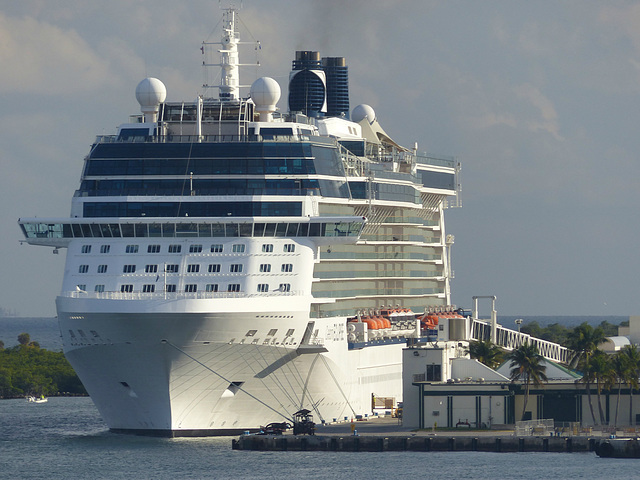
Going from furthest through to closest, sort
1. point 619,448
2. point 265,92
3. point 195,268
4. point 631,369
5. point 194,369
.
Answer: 1. point 265,92
2. point 631,369
3. point 195,268
4. point 194,369
5. point 619,448

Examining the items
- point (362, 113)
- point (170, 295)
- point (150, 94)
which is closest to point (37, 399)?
point (362, 113)

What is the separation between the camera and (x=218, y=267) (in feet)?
241

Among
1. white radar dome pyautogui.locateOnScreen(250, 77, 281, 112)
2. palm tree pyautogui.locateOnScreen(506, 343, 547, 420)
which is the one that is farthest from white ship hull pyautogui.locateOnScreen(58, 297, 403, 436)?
white radar dome pyautogui.locateOnScreen(250, 77, 281, 112)

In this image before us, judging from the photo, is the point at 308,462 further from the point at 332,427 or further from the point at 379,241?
the point at 379,241

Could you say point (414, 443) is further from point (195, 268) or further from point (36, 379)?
point (36, 379)

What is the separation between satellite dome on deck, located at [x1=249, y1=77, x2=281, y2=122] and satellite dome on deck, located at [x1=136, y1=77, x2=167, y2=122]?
473 centimetres

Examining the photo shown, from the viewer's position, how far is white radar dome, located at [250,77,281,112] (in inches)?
3221

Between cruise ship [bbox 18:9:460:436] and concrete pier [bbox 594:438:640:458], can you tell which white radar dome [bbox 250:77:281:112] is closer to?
cruise ship [bbox 18:9:460:436]

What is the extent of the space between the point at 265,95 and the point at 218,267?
12.2m

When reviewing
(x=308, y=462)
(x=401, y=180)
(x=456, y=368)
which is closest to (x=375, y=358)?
(x=456, y=368)

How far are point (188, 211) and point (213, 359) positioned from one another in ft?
25.3

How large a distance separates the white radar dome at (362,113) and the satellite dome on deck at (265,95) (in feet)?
74.2

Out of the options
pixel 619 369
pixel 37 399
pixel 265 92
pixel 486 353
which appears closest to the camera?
pixel 619 369

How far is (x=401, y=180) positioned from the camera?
89.6m
